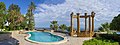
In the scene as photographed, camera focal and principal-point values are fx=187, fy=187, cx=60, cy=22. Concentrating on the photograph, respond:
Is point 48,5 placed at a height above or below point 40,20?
above

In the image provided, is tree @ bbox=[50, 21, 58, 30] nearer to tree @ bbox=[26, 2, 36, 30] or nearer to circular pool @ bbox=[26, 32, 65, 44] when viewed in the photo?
tree @ bbox=[26, 2, 36, 30]

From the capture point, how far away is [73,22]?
26328 millimetres

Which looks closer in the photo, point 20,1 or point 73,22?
point 73,22

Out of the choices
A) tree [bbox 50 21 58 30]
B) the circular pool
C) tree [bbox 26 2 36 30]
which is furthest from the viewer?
tree [bbox 26 2 36 30]

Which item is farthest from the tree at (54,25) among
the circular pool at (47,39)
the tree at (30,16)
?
the circular pool at (47,39)

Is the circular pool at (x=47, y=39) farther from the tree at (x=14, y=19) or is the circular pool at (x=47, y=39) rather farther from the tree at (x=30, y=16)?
the tree at (x=30, y=16)

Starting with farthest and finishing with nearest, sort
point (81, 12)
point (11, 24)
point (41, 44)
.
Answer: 1. point (11, 24)
2. point (81, 12)
3. point (41, 44)

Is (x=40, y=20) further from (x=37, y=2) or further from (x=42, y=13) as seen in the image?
(x=37, y=2)

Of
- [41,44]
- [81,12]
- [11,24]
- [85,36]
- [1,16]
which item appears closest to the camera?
[41,44]

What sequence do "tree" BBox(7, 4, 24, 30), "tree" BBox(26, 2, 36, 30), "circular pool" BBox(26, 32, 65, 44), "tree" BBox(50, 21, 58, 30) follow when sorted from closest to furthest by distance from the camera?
"circular pool" BBox(26, 32, 65, 44) < "tree" BBox(7, 4, 24, 30) < "tree" BBox(50, 21, 58, 30) < "tree" BBox(26, 2, 36, 30)

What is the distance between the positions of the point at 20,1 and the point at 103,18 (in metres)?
24.0

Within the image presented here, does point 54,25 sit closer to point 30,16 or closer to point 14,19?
point 30,16

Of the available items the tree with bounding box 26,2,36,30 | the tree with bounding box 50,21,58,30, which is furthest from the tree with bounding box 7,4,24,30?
the tree with bounding box 50,21,58,30

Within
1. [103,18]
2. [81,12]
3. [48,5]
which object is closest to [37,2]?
[48,5]
